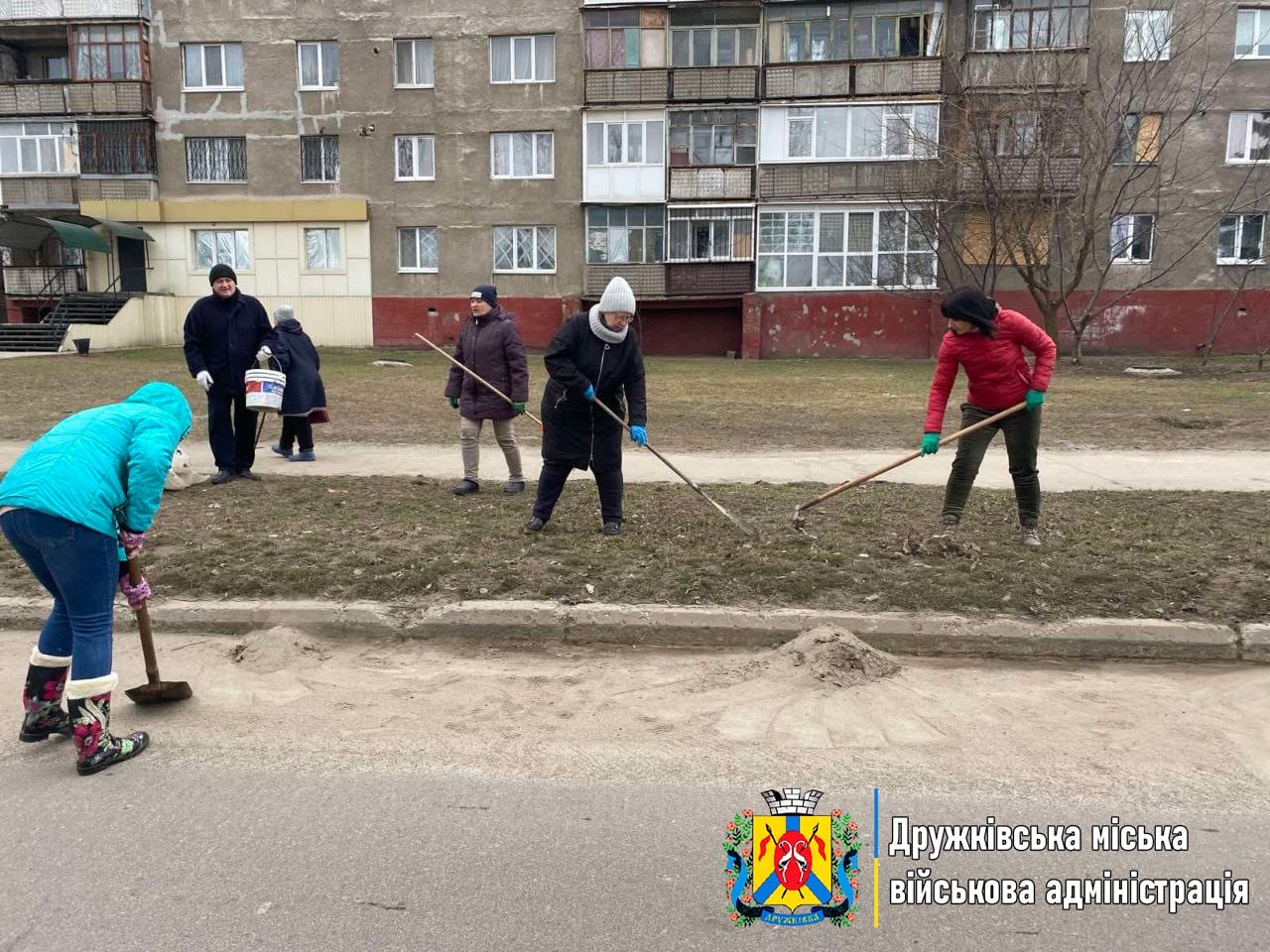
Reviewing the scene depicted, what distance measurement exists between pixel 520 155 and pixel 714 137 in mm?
6220

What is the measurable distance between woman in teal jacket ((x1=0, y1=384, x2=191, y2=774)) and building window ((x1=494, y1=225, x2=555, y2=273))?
92.1 feet

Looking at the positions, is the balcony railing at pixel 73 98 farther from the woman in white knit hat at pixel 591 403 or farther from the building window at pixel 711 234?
the woman in white knit hat at pixel 591 403

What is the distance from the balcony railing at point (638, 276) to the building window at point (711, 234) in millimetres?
630

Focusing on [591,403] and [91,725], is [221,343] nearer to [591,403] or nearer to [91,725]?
[591,403]

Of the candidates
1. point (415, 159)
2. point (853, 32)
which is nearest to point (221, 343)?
point (415, 159)

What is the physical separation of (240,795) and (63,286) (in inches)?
1344

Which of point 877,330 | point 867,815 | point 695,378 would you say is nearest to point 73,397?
point 695,378

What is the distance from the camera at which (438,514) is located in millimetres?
7359

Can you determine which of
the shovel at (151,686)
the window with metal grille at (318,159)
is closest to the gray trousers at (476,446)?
the shovel at (151,686)

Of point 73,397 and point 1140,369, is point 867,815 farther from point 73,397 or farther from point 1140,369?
point 1140,369

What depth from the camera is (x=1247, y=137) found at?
28.2m

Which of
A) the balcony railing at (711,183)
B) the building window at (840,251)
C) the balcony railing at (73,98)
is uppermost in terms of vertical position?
the balcony railing at (73,98)

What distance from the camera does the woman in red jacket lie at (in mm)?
6234

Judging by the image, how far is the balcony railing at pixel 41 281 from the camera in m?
31.5
